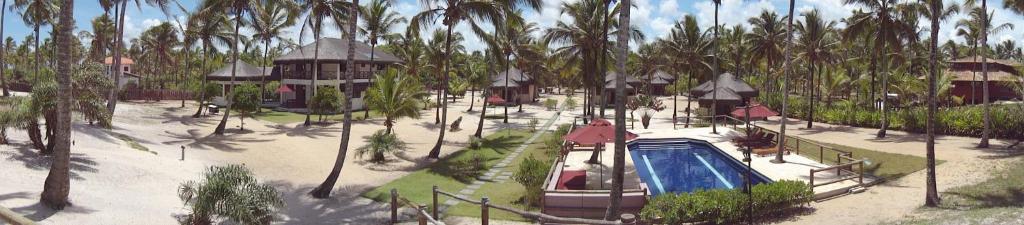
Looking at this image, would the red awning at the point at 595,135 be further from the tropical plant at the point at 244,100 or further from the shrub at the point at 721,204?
the tropical plant at the point at 244,100

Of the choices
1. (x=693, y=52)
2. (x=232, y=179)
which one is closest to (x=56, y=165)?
(x=232, y=179)

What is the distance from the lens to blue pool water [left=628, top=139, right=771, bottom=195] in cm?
2045

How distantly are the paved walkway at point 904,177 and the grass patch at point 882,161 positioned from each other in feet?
1.75

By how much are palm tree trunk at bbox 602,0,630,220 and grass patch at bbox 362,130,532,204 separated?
6054 millimetres

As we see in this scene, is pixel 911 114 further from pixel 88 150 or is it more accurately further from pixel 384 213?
pixel 88 150

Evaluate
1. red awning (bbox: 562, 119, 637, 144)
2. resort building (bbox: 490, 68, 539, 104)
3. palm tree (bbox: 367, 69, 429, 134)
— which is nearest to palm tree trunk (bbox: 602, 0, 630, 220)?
red awning (bbox: 562, 119, 637, 144)

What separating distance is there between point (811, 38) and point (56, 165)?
107 feet

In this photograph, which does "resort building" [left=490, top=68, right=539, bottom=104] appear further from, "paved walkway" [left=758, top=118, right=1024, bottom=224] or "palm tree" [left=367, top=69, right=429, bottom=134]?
"paved walkway" [left=758, top=118, right=1024, bottom=224]

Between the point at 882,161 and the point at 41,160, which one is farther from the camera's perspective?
the point at 882,161

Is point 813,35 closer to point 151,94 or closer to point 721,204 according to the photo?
point 721,204

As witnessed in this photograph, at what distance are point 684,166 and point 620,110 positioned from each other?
41.8 feet

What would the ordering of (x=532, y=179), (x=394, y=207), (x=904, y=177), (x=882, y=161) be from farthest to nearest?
(x=882, y=161), (x=904, y=177), (x=532, y=179), (x=394, y=207)

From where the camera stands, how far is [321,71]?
49.1 meters

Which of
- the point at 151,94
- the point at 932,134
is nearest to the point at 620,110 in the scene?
the point at 932,134
